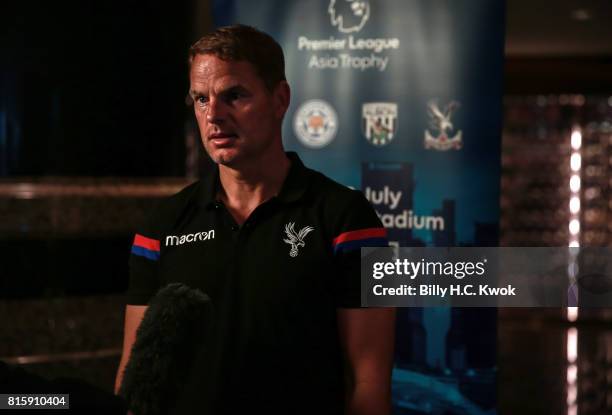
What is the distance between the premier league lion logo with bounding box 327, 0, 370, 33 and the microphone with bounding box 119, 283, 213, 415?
2612 millimetres

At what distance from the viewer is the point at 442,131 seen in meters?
3.39

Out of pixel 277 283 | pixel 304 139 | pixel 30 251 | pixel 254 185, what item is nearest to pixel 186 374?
pixel 277 283

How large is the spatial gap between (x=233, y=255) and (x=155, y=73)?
14.1 feet

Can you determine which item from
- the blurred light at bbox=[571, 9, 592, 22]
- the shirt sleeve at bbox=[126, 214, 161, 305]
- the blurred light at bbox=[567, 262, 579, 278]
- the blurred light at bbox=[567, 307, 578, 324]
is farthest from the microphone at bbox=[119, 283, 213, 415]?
the blurred light at bbox=[567, 307, 578, 324]

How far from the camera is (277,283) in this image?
56.1 inches

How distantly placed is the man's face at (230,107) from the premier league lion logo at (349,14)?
2.06 m

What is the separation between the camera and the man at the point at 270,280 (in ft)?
4.62

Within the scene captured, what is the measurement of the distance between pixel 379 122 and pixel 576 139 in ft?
18.8

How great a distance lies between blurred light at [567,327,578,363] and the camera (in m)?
7.26

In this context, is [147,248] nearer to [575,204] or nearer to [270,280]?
[270,280]

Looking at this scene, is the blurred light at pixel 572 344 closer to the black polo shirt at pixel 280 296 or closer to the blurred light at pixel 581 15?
the blurred light at pixel 581 15

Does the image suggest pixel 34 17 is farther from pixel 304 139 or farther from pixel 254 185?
pixel 254 185

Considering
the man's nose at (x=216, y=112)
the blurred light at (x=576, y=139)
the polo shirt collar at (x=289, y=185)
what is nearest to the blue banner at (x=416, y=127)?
the polo shirt collar at (x=289, y=185)

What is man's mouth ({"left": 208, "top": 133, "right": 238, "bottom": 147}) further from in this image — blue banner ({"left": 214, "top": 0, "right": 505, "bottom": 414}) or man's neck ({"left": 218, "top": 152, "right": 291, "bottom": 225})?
blue banner ({"left": 214, "top": 0, "right": 505, "bottom": 414})
